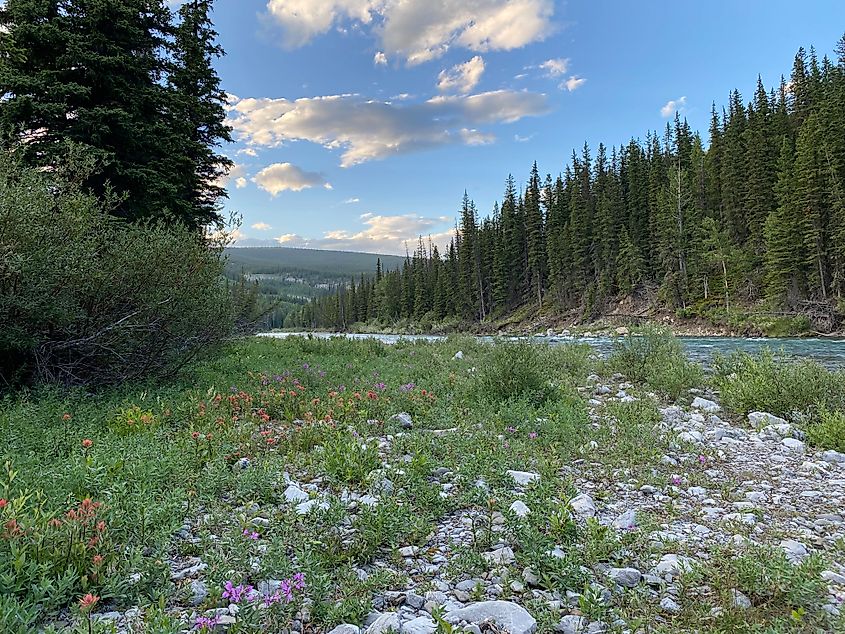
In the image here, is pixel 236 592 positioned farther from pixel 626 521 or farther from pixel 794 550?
pixel 794 550

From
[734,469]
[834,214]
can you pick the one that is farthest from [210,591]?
[834,214]

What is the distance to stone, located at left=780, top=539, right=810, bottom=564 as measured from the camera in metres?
3.39

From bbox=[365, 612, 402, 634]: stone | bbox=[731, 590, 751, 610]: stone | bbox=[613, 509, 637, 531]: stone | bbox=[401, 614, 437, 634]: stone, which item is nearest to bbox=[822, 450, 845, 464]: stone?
bbox=[613, 509, 637, 531]: stone

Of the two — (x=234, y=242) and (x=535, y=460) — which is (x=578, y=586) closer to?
(x=535, y=460)

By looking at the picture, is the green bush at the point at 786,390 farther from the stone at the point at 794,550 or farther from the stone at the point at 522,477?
the stone at the point at 522,477

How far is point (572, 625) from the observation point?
265cm

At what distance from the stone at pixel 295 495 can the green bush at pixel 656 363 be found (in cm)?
836

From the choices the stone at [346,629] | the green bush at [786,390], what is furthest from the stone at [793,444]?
the stone at [346,629]

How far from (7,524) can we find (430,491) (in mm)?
3058

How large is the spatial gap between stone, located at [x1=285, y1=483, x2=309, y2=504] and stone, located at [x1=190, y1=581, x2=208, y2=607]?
1.25 meters

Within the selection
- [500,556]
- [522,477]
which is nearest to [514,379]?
[522,477]

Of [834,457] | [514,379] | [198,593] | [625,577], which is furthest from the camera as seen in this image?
[514,379]

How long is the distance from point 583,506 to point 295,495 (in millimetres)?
2703

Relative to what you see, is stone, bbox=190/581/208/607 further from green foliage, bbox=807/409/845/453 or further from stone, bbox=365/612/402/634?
green foliage, bbox=807/409/845/453
